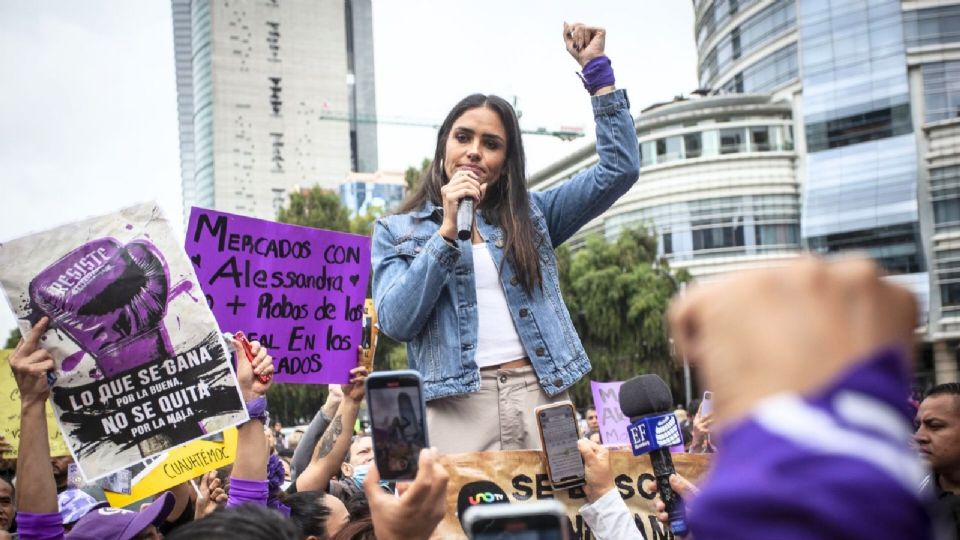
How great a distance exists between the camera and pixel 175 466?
488 centimetres

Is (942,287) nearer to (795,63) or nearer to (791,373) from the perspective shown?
(795,63)

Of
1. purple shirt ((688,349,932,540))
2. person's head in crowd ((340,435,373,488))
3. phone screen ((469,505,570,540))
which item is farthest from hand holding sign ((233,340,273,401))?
purple shirt ((688,349,932,540))

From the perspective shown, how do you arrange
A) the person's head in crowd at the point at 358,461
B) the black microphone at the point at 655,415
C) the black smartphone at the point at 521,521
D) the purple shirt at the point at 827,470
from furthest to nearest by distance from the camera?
1. the person's head in crowd at the point at 358,461
2. the black microphone at the point at 655,415
3. the black smartphone at the point at 521,521
4. the purple shirt at the point at 827,470

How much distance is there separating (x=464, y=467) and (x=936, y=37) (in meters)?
45.7

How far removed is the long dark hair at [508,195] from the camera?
3.37 meters

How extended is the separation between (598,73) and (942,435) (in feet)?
9.38

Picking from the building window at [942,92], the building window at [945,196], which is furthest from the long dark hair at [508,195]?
the building window at [942,92]

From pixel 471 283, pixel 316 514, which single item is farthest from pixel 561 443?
pixel 316 514

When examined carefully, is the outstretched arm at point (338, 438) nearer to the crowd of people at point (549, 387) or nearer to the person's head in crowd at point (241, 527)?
the crowd of people at point (549, 387)

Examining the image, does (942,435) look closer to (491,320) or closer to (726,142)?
(491,320)

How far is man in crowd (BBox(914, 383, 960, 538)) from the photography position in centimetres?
459

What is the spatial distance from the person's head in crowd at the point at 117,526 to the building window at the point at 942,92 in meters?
44.7

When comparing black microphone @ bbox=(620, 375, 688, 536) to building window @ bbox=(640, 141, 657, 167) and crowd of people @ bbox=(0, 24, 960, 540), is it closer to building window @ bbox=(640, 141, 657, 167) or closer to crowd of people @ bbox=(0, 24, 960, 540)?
crowd of people @ bbox=(0, 24, 960, 540)

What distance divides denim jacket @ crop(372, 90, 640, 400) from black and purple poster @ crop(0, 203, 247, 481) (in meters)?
0.68
